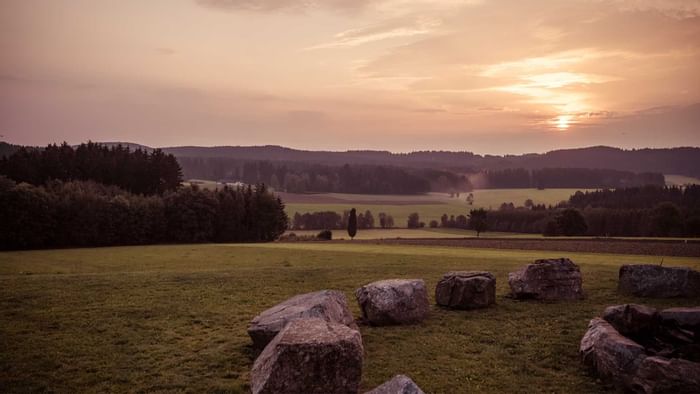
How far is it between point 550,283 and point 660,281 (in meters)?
4.84

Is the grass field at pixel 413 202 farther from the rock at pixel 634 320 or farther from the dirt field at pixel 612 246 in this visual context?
the rock at pixel 634 320

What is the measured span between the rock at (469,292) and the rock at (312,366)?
10.6 m

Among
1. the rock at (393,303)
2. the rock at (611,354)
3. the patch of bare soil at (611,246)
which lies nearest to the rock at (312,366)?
the rock at (611,354)

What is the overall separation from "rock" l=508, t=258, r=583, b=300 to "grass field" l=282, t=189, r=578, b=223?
11390 cm

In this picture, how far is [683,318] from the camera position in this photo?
1451cm

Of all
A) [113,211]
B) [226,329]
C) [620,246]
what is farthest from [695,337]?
[113,211]

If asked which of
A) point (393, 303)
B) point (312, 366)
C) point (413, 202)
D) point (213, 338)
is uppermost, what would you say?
point (413, 202)

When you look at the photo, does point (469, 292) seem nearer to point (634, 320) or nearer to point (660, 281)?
point (634, 320)

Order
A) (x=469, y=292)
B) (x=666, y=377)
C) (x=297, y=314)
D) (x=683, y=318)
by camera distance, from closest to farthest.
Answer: (x=666, y=377), (x=683, y=318), (x=297, y=314), (x=469, y=292)

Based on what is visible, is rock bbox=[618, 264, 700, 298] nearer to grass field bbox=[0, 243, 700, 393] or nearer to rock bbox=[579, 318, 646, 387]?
grass field bbox=[0, 243, 700, 393]

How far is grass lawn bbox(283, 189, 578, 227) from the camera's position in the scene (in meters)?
149

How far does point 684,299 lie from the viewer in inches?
827

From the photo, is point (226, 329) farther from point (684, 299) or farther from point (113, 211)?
point (113, 211)

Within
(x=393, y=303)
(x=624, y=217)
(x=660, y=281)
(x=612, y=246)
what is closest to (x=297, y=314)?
(x=393, y=303)
